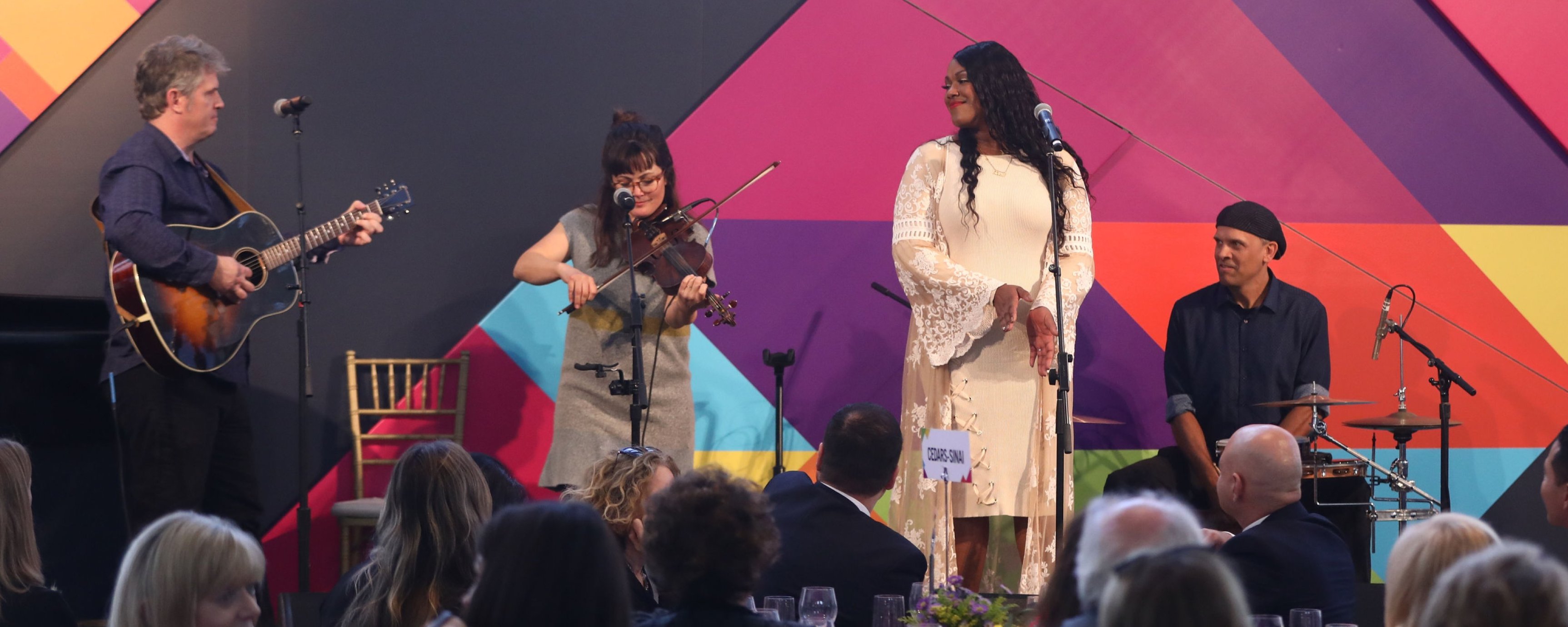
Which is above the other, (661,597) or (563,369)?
(563,369)

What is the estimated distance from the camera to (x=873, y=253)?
5.64m

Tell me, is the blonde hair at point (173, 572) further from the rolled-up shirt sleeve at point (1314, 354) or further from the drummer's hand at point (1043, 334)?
the rolled-up shirt sleeve at point (1314, 354)

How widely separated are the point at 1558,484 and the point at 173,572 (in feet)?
9.73

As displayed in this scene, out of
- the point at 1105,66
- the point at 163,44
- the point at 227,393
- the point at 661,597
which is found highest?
the point at 1105,66

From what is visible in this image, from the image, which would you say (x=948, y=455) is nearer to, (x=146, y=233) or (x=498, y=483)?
(x=498, y=483)

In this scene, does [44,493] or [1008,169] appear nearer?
[1008,169]

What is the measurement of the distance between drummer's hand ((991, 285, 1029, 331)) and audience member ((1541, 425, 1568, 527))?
1385 millimetres

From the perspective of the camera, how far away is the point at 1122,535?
6.55 feet

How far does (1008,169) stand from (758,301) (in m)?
1.64

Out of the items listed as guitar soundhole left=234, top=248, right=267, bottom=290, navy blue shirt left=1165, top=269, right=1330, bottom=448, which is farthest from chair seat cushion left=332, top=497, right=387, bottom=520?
navy blue shirt left=1165, top=269, right=1330, bottom=448

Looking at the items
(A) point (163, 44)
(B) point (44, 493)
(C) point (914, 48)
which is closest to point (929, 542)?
(C) point (914, 48)

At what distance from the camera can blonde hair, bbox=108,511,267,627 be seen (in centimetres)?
224

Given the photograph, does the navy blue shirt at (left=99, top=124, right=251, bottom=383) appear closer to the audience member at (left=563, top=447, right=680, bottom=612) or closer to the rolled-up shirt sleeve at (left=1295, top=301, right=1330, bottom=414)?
the audience member at (left=563, top=447, right=680, bottom=612)

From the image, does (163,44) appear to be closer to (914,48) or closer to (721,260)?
(721,260)
